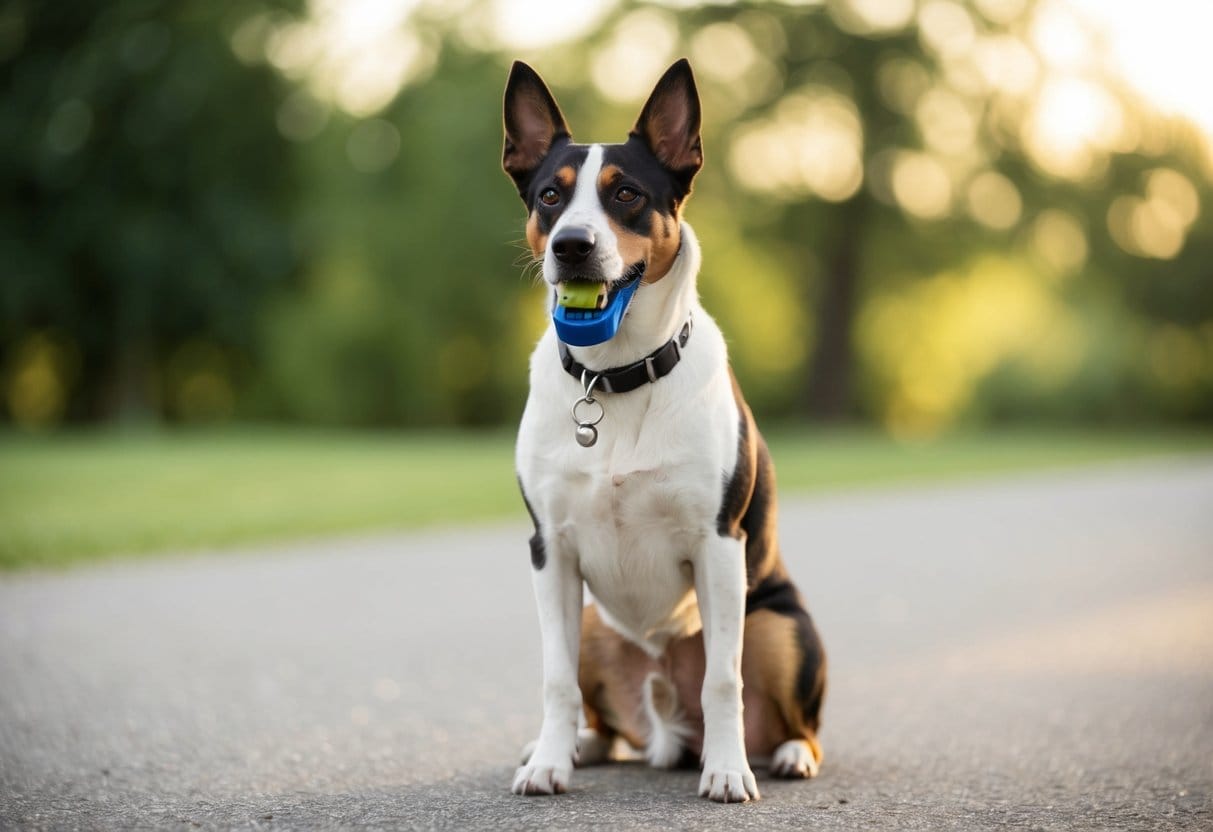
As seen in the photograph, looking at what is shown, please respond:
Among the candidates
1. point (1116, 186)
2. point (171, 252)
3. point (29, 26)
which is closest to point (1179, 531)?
point (1116, 186)

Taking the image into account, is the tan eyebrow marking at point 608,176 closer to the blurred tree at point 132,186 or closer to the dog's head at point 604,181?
the dog's head at point 604,181

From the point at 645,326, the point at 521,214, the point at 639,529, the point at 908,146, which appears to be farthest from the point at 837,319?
the point at 639,529

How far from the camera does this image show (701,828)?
123 inches

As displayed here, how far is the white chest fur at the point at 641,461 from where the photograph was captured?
3.45m

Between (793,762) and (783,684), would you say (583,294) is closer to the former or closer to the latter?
(783,684)

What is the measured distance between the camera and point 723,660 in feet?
11.5

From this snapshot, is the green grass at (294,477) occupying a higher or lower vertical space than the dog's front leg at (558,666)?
lower

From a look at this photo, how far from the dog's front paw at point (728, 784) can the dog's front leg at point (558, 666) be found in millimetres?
393

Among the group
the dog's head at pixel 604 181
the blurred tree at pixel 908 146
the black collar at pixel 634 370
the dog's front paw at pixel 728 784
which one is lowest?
the dog's front paw at pixel 728 784

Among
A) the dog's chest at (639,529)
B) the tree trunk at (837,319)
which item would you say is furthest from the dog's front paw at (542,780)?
the tree trunk at (837,319)

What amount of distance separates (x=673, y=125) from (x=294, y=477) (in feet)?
41.6

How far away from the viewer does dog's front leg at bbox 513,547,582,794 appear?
11.7 feet

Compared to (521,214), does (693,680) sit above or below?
below

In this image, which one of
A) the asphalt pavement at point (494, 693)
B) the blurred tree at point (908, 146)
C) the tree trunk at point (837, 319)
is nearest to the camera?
the asphalt pavement at point (494, 693)
